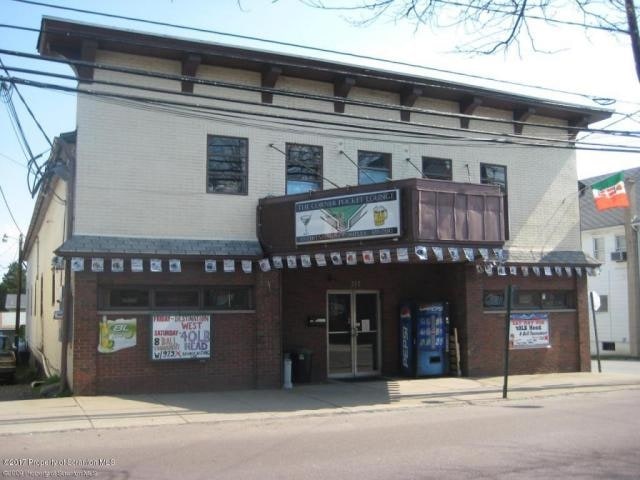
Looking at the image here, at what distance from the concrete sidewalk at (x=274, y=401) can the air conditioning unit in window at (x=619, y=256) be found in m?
17.5

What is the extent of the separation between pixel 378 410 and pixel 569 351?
28.2 feet

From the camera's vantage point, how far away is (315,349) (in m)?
17.0

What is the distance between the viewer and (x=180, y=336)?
14.5m

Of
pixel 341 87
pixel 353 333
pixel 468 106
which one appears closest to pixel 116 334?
pixel 353 333

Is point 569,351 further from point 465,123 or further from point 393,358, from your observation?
point 465,123

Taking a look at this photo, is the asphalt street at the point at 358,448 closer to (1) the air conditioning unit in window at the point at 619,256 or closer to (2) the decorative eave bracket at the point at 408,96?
(2) the decorative eave bracket at the point at 408,96

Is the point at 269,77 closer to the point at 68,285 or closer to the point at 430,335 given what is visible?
the point at 68,285

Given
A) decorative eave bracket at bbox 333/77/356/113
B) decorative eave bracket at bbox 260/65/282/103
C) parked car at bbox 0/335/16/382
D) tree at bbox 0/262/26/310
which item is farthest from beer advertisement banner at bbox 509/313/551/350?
tree at bbox 0/262/26/310

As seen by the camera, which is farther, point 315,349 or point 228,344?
point 315,349

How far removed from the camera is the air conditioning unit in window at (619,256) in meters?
33.3

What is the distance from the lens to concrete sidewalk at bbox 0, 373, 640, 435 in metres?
11.1

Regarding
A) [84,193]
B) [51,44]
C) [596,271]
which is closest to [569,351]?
[596,271]

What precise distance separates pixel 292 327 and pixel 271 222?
2.98m

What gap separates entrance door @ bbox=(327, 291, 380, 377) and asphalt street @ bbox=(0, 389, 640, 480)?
5317 mm
